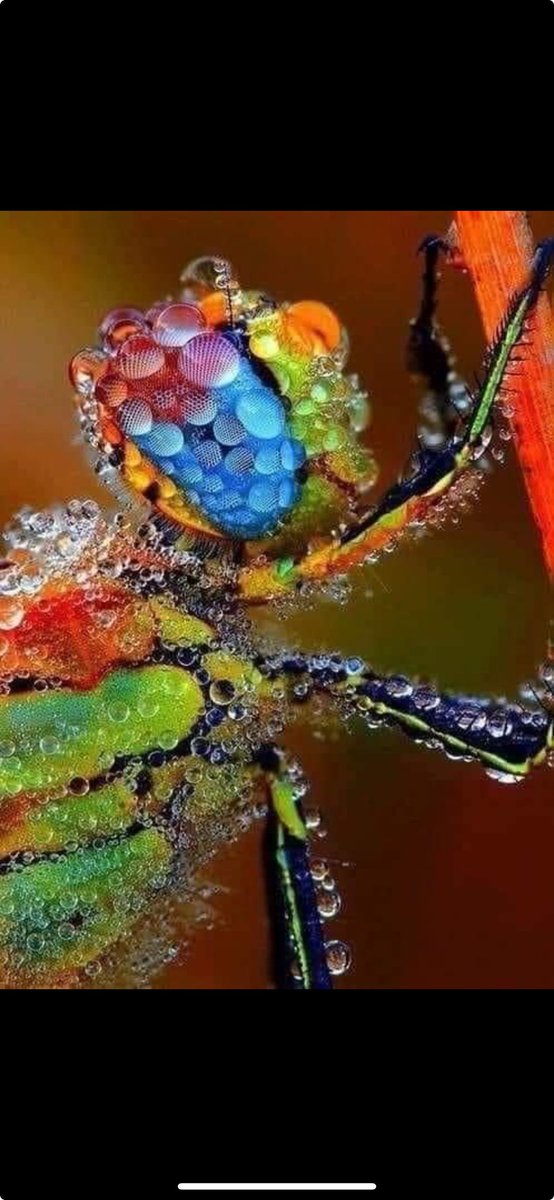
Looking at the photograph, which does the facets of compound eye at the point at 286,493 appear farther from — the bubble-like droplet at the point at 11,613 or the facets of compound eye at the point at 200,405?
the bubble-like droplet at the point at 11,613

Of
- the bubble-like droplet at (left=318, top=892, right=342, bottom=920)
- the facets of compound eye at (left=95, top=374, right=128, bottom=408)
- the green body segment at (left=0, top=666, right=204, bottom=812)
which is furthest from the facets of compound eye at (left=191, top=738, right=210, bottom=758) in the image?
the facets of compound eye at (left=95, top=374, right=128, bottom=408)

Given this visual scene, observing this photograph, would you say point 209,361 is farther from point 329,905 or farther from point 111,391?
point 329,905

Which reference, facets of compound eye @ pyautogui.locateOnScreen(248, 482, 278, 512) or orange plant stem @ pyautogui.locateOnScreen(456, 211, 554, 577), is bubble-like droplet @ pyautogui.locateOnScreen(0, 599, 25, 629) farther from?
orange plant stem @ pyautogui.locateOnScreen(456, 211, 554, 577)

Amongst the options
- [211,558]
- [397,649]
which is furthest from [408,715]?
[211,558]

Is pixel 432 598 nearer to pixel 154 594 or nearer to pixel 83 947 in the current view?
pixel 154 594
